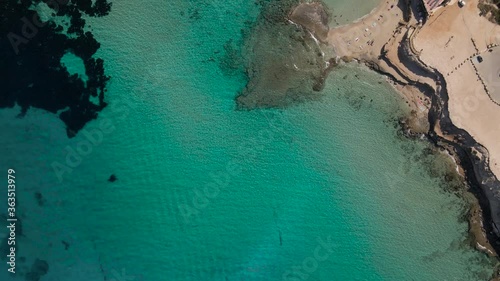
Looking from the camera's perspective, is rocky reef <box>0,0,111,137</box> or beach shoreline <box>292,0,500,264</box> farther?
rocky reef <box>0,0,111,137</box>

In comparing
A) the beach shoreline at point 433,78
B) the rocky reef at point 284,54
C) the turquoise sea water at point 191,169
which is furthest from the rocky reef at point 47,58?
the beach shoreline at point 433,78

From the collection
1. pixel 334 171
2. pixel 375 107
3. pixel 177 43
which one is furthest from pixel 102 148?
pixel 375 107

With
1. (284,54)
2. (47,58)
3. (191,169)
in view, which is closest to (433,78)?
(284,54)

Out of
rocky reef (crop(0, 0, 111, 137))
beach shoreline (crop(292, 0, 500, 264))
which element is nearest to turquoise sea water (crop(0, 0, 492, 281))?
rocky reef (crop(0, 0, 111, 137))

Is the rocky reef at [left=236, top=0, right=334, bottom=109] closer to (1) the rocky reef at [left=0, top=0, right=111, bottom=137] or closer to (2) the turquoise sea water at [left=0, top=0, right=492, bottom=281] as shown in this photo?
(2) the turquoise sea water at [left=0, top=0, right=492, bottom=281]

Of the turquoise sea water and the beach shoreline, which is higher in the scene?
the beach shoreline
